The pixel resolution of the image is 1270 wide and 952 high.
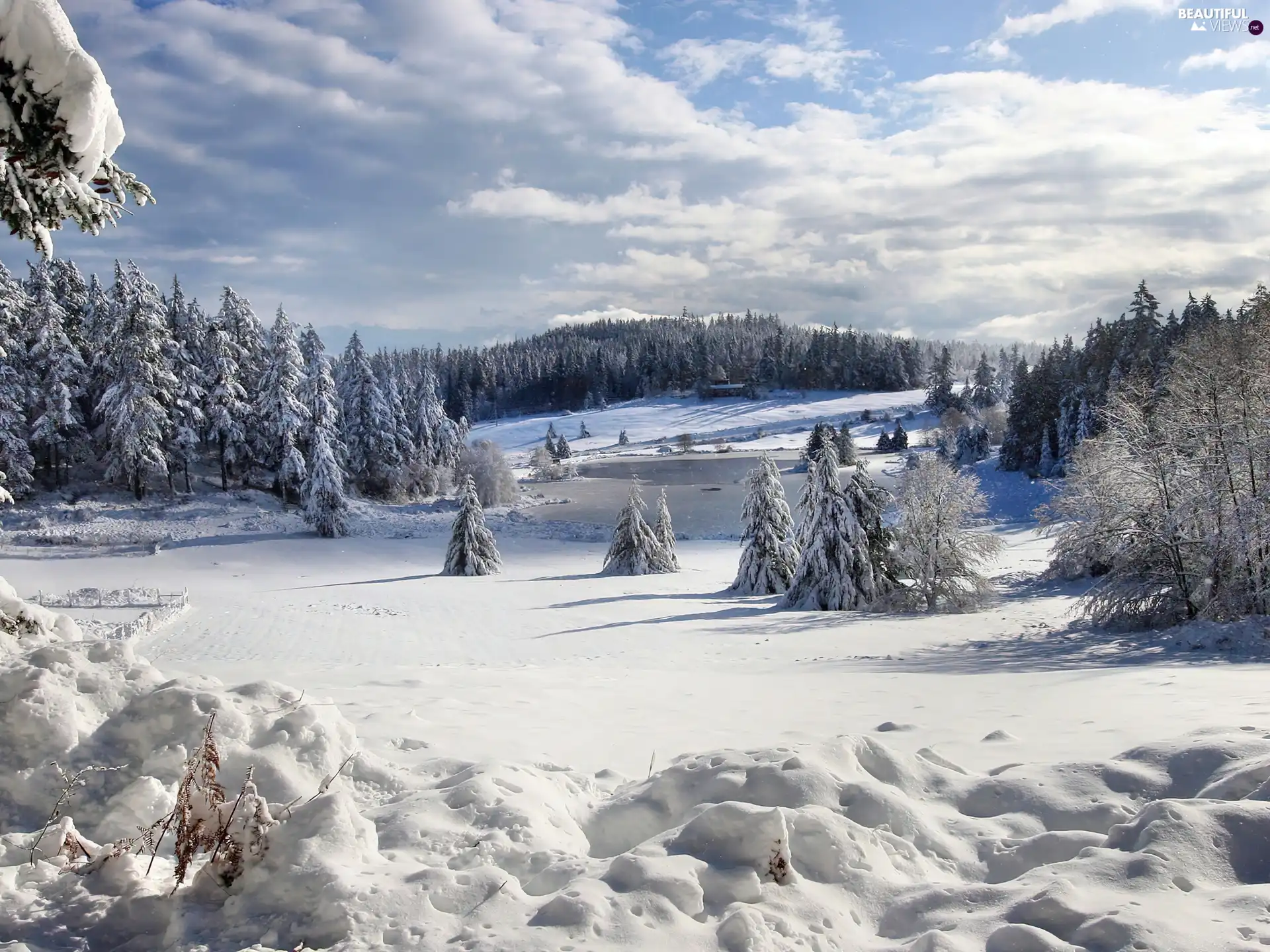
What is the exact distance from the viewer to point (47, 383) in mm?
48656

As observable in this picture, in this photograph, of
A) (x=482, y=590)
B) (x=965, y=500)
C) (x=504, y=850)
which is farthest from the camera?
(x=482, y=590)

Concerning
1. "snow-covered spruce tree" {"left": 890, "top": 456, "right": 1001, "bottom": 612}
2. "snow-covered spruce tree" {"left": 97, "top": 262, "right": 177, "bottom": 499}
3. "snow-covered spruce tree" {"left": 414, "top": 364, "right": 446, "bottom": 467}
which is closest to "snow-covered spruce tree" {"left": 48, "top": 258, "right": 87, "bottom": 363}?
"snow-covered spruce tree" {"left": 97, "top": 262, "right": 177, "bottom": 499}

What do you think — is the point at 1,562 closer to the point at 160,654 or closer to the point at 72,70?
the point at 160,654

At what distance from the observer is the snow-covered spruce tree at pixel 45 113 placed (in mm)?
4707

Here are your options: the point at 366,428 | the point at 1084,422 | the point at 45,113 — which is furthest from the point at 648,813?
the point at 1084,422

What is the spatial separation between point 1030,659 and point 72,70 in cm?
1824

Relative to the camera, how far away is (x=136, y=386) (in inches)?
1871

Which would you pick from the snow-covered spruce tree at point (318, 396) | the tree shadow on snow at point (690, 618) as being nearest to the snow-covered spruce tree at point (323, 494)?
the snow-covered spruce tree at point (318, 396)

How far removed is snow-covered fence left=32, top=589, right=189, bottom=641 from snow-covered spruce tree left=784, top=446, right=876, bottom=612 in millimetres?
21505

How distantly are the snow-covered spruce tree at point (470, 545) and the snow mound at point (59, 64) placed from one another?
34.3 metres

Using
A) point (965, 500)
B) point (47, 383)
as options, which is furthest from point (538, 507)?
point (965, 500)

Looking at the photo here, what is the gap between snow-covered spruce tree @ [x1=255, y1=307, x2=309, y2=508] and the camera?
5141 cm

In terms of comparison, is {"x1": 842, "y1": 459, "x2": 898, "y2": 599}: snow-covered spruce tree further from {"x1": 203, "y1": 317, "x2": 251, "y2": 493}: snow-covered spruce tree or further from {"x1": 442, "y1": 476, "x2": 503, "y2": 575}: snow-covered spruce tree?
{"x1": 203, "y1": 317, "x2": 251, "y2": 493}: snow-covered spruce tree

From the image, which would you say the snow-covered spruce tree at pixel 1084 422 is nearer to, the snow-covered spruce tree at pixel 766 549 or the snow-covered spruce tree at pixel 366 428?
the snow-covered spruce tree at pixel 766 549
